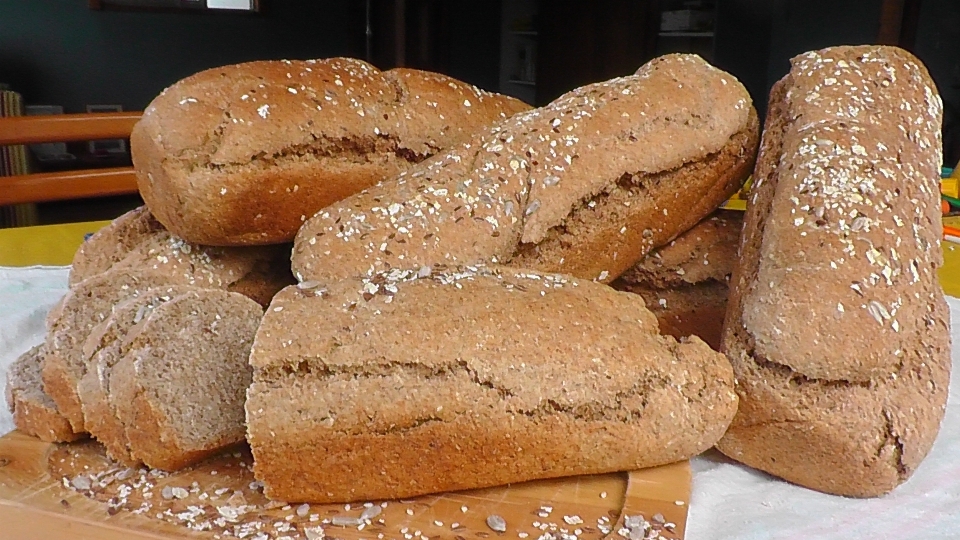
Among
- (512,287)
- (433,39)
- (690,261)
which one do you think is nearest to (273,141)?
(512,287)

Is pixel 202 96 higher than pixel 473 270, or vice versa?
pixel 202 96

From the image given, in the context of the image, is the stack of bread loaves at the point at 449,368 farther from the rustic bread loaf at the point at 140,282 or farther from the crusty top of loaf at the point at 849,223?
the rustic bread loaf at the point at 140,282

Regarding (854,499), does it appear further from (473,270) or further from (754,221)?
(473,270)

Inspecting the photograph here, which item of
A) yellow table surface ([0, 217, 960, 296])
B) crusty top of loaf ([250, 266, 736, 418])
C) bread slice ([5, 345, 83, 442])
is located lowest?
yellow table surface ([0, 217, 960, 296])

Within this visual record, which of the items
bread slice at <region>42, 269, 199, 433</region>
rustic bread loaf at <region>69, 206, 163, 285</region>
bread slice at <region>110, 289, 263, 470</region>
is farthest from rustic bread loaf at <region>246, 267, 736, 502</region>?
rustic bread loaf at <region>69, 206, 163, 285</region>

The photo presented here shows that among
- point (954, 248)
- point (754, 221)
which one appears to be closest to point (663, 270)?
point (754, 221)

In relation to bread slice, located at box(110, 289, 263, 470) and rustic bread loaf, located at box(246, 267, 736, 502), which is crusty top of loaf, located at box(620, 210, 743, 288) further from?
bread slice, located at box(110, 289, 263, 470)

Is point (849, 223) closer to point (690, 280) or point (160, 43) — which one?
point (690, 280)

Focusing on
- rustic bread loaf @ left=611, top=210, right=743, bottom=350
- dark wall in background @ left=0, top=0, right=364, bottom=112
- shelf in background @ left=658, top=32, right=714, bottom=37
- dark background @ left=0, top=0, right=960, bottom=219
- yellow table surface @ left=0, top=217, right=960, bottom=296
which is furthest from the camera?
shelf in background @ left=658, top=32, right=714, bottom=37
